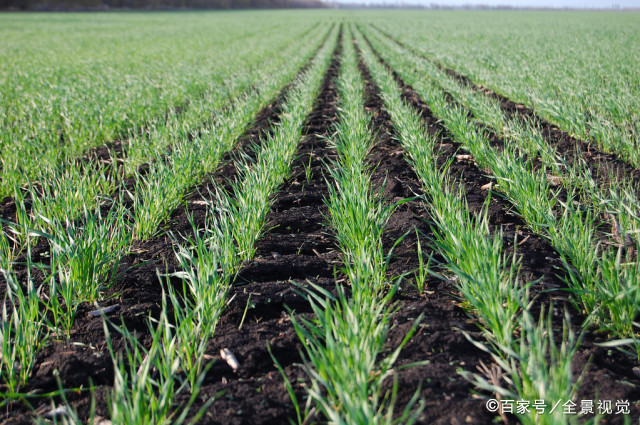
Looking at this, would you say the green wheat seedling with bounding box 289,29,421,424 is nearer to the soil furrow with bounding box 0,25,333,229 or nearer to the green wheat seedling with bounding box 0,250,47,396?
the green wheat seedling with bounding box 0,250,47,396

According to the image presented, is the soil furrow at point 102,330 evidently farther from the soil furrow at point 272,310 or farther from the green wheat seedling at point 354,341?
the green wheat seedling at point 354,341

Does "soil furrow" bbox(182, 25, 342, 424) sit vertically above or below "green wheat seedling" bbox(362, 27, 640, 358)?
below

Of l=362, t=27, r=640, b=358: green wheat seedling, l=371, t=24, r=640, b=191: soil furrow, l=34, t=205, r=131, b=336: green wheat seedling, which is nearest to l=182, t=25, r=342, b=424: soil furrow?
l=34, t=205, r=131, b=336: green wheat seedling

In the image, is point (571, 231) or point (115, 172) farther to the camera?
point (115, 172)

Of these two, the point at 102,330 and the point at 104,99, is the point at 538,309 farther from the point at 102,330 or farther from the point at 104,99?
the point at 104,99

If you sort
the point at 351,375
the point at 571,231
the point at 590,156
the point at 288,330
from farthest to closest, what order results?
the point at 590,156
the point at 571,231
the point at 288,330
the point at 351,375

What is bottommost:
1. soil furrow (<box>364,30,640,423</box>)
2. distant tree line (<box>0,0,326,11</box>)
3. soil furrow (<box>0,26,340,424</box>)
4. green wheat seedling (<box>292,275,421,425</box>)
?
soil furrow (<box>0,26,340,424</box>)

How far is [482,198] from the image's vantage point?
332 cm

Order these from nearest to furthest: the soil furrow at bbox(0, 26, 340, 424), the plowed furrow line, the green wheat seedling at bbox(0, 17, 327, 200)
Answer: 1. the plowed furrow line
2. the soil furrow at bbox(0, 26, 340, 424)
3. the green wheat seedling at bbox(0, 17, 327, 200)

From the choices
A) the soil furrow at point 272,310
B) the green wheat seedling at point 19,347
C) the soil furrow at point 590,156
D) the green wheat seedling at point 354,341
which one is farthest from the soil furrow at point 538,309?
the green wheat seedling at point 19,347

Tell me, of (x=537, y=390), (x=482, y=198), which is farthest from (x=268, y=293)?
(x=482, y=198)

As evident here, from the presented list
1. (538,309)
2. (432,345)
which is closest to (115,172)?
(432,345)

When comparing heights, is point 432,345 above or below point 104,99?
below

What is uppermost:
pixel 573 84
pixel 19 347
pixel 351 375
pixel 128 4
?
pixel 128 4
